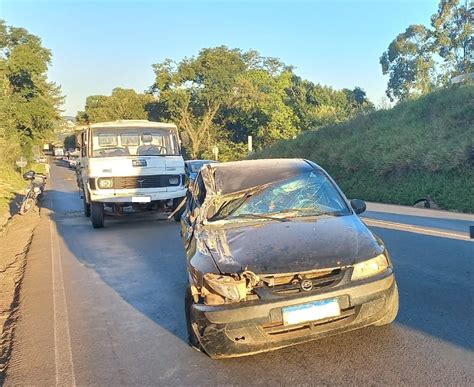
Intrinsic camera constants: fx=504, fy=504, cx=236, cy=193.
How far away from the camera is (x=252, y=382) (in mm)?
3672

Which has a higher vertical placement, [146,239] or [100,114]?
[100,114]

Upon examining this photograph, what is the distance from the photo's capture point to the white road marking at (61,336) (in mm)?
4024

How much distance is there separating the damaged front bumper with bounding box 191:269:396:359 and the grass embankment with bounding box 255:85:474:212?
40.6 ft

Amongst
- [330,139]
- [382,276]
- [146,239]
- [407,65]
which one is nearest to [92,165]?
[146,239]

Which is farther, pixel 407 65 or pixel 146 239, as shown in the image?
pixel 407 65

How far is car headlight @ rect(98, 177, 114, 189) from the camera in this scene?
461 inches

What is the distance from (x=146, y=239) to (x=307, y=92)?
1828 inches

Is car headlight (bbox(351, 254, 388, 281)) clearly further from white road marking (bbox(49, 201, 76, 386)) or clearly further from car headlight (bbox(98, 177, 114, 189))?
car headlight (bbox(98, 177, 114, 189))

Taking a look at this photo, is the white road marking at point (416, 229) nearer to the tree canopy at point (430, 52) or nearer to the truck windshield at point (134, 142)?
the truck windshield at point (134, 142)

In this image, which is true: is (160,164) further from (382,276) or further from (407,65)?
(407,65)

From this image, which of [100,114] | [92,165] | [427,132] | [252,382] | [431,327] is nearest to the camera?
[252,382]

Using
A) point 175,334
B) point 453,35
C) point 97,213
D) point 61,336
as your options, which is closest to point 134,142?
point 97,213

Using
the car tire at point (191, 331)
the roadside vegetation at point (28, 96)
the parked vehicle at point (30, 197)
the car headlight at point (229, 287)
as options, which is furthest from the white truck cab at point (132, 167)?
the roadside vegetation at point (28, 96)

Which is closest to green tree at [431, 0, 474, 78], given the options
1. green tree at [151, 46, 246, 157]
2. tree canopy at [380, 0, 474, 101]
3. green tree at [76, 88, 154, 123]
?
tree canopy at [380, 0, 474, 101]
